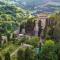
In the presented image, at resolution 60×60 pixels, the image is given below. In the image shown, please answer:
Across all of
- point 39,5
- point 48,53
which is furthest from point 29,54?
point 39,5

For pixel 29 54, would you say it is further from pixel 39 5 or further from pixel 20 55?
pixel 39 5

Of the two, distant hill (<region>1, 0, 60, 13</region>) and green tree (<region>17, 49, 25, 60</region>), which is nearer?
green tree (<region>17, 49, 25, 60</region>)

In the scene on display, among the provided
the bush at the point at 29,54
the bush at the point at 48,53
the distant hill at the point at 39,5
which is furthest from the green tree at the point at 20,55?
the distant hill at the point at 39,5

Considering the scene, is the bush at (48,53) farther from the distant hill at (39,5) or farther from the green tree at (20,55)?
the distant hill at (39,5)

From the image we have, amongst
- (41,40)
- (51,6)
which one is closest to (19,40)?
(41,40)

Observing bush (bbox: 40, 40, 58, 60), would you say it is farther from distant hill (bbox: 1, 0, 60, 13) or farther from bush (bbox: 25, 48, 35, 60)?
distant hill (bbox: 1, 0, 60, 13)

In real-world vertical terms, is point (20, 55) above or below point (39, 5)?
below

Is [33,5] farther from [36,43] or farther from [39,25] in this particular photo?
[36,43]

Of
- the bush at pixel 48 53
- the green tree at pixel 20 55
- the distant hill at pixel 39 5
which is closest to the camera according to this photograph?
the bush at pixel 48 53

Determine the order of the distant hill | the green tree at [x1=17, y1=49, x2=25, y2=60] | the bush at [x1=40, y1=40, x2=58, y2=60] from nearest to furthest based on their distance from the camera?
the bush at [x1=40, y1=40, x2=58, y2=60] → the green tree at [x1=17, y1=49, x2=25, y2=60] → the distant hill

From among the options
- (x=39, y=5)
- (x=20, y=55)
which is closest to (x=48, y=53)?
(x=20, y=55)

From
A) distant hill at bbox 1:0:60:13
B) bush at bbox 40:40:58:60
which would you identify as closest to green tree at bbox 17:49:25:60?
bush at bbox 40:40:58:60

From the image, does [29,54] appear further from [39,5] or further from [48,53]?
[39,5]

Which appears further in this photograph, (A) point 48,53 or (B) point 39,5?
(B) point 39,5
